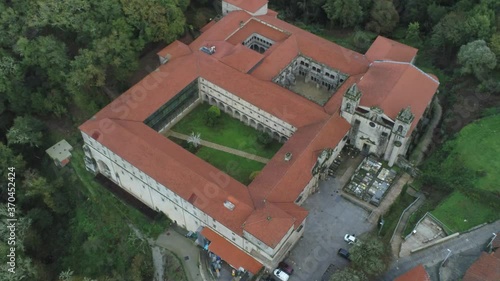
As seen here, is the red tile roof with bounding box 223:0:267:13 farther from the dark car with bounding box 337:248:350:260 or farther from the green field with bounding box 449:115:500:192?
the dark car with bounding box 337:248:350:260

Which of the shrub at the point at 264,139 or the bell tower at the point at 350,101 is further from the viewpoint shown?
the shrub at the point at 264,139

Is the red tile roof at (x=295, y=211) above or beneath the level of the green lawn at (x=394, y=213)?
beneath

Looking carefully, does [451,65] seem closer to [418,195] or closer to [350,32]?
[350,32]

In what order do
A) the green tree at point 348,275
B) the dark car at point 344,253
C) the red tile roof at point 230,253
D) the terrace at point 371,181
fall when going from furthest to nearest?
the terrace at point 371,181
the dark car at point 344,253
the red tile roof at point 230,253
the green tree at point 348,275

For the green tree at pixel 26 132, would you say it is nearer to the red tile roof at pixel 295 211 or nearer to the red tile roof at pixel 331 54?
the red tile roof at pixel 295 211

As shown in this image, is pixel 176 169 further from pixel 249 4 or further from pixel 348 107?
pixel 249 4

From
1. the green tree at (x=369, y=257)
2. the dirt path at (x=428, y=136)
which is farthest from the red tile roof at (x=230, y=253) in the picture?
the dirt path at (x=428, y=136)
